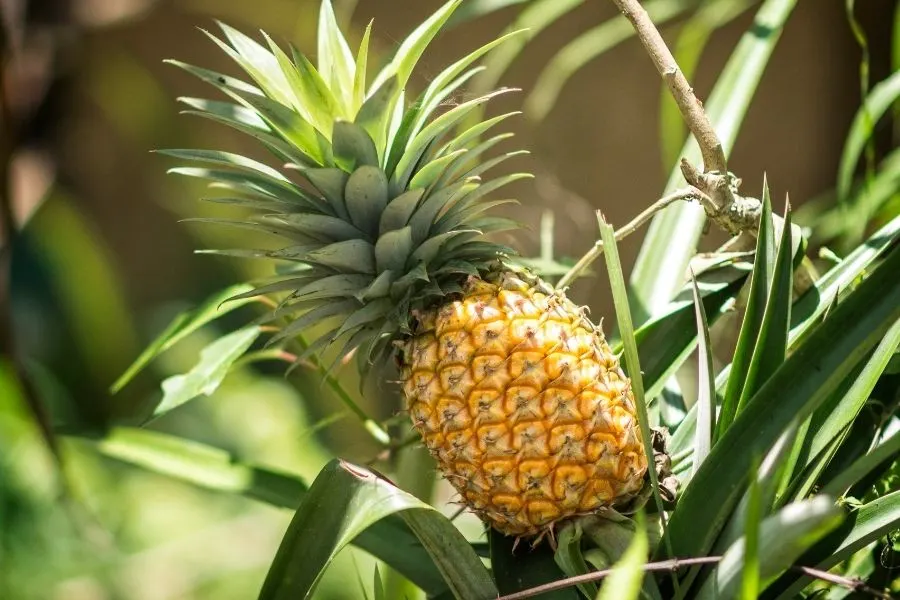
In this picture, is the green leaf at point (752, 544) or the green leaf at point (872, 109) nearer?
the green leaf at point (752, 544)

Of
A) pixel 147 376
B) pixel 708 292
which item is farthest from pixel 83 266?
pixel 708 292

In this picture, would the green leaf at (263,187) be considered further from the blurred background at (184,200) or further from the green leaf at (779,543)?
the blurred background at (184,200)

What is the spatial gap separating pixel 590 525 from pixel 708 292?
27 centimetres

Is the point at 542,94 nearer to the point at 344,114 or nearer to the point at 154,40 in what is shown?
the point at 344,114

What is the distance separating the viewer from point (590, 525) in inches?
26.6

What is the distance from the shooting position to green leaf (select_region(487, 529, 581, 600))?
68cm

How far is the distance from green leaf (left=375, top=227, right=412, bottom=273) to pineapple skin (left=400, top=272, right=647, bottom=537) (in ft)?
0.20

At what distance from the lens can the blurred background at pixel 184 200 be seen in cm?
168

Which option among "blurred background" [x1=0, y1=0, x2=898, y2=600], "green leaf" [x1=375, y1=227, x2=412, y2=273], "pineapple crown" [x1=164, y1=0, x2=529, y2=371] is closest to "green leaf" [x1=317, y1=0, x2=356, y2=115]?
"pineapple crown" [x1=164, y1=0, x2=529, y2=371]

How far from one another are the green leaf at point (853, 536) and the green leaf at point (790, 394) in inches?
3.2

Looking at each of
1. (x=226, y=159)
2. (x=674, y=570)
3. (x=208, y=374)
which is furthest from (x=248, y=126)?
(x=674, y=570)

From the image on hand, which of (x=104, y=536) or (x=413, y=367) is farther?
(x=104, y=536)

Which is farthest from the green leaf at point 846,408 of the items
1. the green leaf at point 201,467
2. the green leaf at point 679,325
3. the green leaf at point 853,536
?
the green leaf at point 201,467

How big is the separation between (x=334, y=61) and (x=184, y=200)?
5.01 ft
